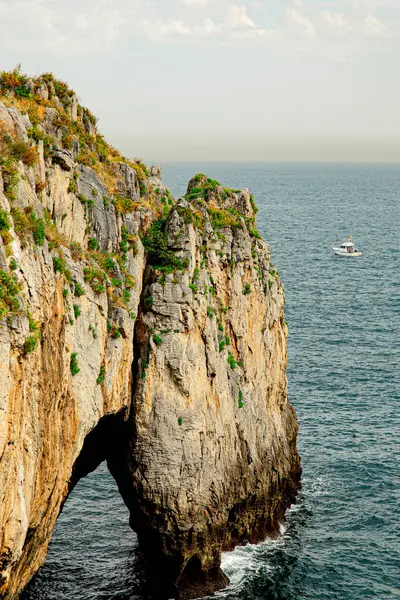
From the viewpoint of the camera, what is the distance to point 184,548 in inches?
1709

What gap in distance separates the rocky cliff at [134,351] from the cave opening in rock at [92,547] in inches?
18.1

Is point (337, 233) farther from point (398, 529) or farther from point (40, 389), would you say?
point (40, 389)

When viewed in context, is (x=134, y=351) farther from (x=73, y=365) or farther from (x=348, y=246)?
(x=348, y=246)

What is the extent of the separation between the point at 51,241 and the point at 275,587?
23727 millimetres

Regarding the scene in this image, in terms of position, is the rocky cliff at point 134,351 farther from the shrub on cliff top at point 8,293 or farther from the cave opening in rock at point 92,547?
the cave opening in rock at point 92,547

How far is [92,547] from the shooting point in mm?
47812

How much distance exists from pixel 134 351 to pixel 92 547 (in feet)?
44.5

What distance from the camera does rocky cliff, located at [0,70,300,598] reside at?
30547 millimetres

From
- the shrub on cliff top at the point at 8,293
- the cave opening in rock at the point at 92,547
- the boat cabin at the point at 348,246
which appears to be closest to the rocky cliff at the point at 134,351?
the shrub on cliff top at the point at 8,293

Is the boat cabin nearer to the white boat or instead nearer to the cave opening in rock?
the white boat

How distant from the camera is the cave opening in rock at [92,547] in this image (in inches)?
1704

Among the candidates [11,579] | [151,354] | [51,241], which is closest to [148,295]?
[151,354]

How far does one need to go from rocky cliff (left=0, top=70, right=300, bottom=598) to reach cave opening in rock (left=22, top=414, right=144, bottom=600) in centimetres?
46

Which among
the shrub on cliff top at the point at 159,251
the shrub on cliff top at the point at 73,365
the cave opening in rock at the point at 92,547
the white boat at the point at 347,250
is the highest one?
the shrub on cliff top at the point at 159,251
